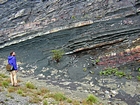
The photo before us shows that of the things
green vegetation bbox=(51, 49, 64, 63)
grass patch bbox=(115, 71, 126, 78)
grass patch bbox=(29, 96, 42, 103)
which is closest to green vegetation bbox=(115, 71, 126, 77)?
grass patch bbox=(115, 71, 126, 78)

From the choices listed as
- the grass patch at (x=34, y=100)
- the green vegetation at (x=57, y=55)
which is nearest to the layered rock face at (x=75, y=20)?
the green vegetation at (x=57, y=55)

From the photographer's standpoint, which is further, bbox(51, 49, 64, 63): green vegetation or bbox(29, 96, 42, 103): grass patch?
bbox(51, 49, 64, 63): green vegetation

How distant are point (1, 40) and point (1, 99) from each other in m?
17.5

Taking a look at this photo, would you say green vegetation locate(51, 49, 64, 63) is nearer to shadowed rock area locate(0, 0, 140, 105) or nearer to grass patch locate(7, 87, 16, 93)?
shadowed rock area locate(0, 0, 140, 105)

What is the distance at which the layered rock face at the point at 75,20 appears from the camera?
68.0ft

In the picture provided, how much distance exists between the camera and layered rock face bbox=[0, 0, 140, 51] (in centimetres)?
2073

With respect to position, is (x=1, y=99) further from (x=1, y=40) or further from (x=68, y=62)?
(x=1, y=40)

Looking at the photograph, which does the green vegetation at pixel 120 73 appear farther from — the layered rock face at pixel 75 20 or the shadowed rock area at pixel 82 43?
the layered rock face at pixel 75 20

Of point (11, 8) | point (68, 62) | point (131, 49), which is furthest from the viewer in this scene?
point (11, 8)

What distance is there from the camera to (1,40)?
27344 mm

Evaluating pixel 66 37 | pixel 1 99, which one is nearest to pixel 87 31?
pixel 66 37

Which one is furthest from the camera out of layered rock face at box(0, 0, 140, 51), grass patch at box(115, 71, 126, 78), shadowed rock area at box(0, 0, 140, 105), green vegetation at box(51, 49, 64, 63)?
green vegetation at box(51, 49, 64, 63)

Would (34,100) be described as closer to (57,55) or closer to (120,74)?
(120,74)

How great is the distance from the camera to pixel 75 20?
77.4 feet
